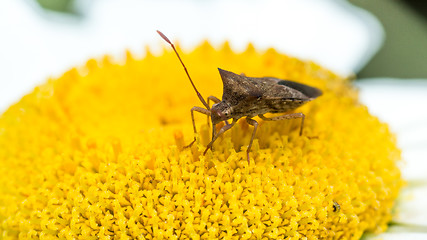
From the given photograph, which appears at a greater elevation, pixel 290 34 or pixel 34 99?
pixel 290 34

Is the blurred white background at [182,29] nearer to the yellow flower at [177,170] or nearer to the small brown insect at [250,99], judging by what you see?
the yellow flower at [177,170]

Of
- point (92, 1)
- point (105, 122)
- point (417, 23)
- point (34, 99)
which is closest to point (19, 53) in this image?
point (92, 1)

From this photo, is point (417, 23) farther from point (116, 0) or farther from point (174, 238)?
point (174, 238)

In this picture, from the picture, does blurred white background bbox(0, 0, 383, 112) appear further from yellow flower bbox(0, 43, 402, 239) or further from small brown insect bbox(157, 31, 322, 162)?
small brown insect bbox(157, 31, 322, 162)

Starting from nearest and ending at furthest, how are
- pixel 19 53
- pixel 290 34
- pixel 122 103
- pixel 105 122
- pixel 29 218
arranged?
pixel 29 218 → pixel 105 122 → pixel 122 103 → pixel 19 53 → pixel 290 34

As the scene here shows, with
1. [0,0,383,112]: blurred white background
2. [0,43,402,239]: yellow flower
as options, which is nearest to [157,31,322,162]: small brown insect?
[0,43,402,239]: yellow flower

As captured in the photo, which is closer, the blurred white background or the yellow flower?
the yellow flower
